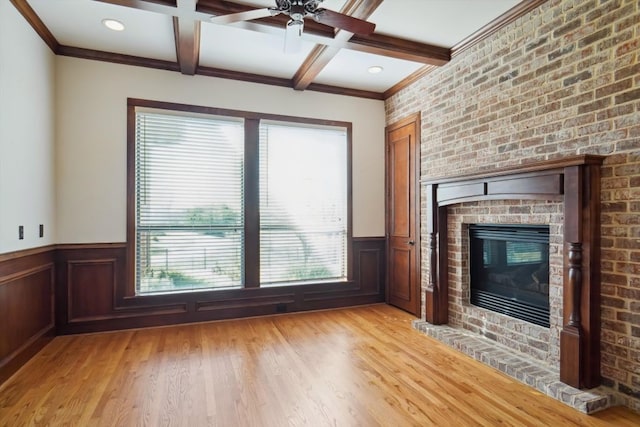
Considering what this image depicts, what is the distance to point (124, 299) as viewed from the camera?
383cm

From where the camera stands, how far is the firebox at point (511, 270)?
A: 2.88 m

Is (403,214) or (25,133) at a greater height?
(25,133)

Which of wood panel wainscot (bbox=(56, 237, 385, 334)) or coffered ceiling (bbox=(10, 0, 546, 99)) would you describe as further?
wood panel wainscot (bbox=(56, 237, 385, 334))

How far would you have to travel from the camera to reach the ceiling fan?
227 centimetres

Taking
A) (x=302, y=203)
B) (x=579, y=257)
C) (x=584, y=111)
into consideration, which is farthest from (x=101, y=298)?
(x=584, y=111)

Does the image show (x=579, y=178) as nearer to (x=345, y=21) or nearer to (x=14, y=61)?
(x=345, y=21)

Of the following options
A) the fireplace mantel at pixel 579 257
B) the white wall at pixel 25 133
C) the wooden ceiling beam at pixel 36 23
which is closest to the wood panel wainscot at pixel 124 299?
the white wall at pixel 25 133

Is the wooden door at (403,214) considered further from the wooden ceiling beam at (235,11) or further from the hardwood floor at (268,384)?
the wooden ceiling beam at (235,11)

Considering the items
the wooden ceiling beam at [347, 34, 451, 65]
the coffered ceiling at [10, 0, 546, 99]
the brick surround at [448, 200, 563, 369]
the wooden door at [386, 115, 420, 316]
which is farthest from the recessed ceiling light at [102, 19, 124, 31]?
the brick surround at [448, 200, 563, 369]

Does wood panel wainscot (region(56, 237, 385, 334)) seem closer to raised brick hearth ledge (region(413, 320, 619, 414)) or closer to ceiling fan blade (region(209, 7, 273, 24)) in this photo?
raised brick hearth ledge (region(413, 320, 619, 414))

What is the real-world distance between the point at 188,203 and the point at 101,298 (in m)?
1.36

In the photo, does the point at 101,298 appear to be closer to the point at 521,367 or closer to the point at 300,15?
the point at 300,15

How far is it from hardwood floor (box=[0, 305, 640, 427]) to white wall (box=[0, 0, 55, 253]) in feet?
3.74

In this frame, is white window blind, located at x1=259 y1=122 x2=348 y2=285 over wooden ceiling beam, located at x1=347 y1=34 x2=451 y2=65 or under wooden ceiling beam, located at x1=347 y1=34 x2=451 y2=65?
under
